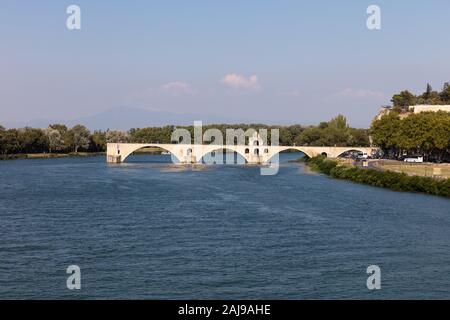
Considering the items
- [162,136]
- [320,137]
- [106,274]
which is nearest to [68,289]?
[106,274]

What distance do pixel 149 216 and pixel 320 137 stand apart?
6615 centimetres

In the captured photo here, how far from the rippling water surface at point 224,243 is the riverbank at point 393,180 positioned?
117 cm

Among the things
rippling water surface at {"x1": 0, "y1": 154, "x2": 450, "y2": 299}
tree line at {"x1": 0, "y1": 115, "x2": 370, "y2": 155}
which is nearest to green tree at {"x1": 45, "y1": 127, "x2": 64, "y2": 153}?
tree line at {"x1": 0, "y1": 115, "x2": 370, "y2": 155}

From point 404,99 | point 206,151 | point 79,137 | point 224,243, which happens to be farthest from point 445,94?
point 224,243

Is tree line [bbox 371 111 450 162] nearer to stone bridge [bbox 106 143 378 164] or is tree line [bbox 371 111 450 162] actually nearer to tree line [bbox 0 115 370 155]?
stone bridge [bbox 106 143 378 164]

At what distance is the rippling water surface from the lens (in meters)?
16.2

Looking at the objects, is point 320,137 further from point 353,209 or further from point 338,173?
point 353,209

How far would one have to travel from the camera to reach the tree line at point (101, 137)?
286ft

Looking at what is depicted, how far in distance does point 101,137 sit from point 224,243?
90.3 meters

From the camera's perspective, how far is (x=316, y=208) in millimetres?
30000

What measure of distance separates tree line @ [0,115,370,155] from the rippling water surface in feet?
167

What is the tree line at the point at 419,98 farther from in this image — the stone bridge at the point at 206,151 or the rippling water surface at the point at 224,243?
the rippling water surface at the point at 224,243

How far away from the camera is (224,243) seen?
21.4 meters

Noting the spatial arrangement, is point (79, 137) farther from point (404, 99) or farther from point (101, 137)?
point (404, 99)
